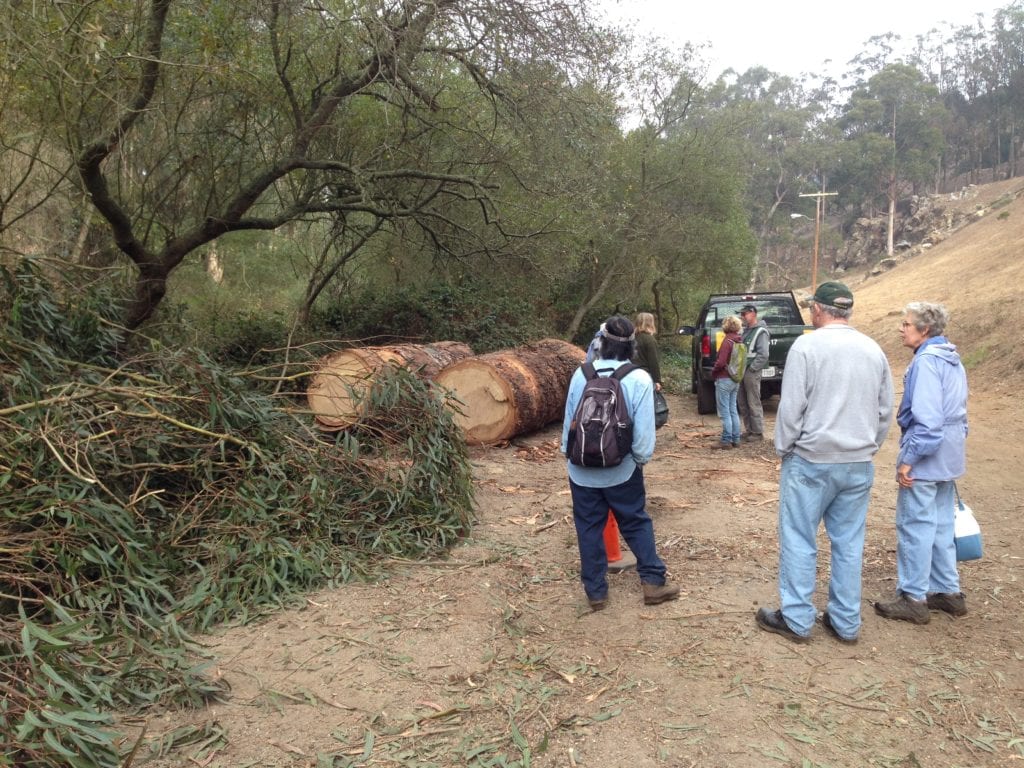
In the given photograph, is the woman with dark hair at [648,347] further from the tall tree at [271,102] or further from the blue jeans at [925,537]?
the blue jeans at [925,537]

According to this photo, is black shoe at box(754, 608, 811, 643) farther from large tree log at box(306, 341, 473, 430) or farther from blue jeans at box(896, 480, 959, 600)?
large tree log at box(306, 341, 473, 430)

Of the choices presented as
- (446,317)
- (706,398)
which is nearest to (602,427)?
(706,398)

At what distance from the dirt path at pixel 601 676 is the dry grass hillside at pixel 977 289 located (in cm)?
1023

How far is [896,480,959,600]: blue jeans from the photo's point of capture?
4.19 m

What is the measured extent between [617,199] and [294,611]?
1466 cm

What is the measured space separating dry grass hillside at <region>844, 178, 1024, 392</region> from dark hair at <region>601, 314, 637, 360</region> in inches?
425

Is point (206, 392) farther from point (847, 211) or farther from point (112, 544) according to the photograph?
point (847, 211)

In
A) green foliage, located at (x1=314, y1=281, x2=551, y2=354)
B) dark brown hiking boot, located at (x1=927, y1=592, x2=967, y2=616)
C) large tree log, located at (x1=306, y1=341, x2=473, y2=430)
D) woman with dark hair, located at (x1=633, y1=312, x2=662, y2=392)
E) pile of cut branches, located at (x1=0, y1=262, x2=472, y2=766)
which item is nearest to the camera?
pile of cut branches, located at (x1=0, y1=262, x2=472, y2=766)

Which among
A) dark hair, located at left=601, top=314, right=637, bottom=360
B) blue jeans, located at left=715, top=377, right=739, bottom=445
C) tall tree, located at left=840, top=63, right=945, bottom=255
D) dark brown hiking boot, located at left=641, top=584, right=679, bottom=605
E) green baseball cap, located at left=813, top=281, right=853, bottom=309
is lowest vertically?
dark brown hiking boot, located at left=641, top=584, right=679, bottom=605

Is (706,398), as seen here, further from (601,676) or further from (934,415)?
(601,676)

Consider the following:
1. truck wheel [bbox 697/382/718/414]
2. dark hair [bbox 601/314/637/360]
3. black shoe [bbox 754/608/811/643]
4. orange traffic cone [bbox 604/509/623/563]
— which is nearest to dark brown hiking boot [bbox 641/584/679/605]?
black shoe [bbox 754/608/811/643]

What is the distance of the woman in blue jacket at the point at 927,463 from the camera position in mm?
4113

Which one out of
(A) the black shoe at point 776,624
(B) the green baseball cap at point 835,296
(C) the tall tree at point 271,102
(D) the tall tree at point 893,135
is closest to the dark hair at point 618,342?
(B) the green baseball cap at point 835,296

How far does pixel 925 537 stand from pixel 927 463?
0.41 m
